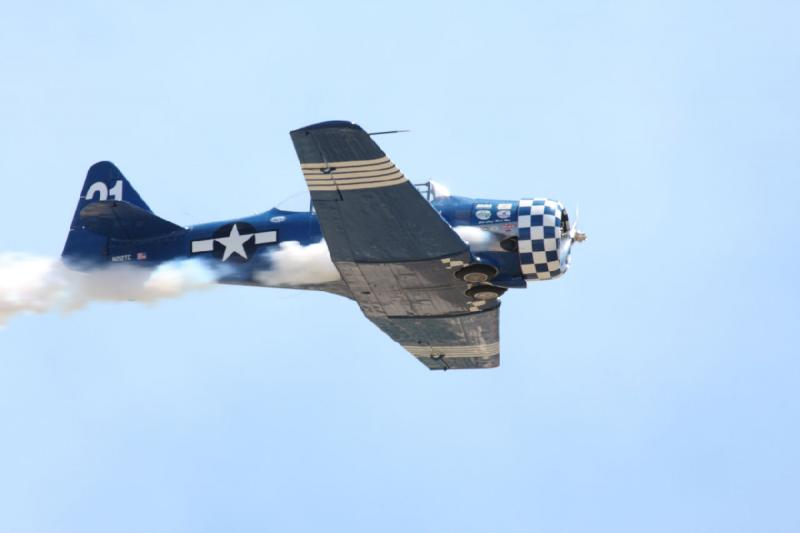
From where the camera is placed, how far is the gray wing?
2212 cm

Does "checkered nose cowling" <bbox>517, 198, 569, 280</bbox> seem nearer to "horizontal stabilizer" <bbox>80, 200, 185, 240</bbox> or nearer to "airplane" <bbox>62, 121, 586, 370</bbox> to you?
"airplane" <bbox>62, 121, 586, 370</bbox>

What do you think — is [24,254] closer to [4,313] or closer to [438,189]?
[4,313]

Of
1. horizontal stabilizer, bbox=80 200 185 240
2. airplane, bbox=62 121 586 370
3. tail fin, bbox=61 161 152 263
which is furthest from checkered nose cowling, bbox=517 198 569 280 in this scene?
tail fin, bbox=61 161 152 263

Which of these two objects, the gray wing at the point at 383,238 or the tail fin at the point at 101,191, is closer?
the gray wing at the point at 383,238

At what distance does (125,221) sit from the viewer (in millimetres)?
26516

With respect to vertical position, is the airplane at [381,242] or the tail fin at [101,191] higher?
the tail fin at [101,191]

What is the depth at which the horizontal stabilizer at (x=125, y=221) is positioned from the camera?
2630cm

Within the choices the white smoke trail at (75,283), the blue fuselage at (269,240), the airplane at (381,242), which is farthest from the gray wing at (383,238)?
the white smoke trail at (75,283)

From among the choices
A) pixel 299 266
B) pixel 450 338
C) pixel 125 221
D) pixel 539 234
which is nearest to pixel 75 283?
pixel 125 221

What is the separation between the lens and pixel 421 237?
915 inches

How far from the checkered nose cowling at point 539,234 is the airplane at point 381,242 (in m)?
0.02

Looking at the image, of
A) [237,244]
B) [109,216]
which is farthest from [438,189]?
[109,216]

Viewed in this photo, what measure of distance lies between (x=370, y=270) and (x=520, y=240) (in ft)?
7.74

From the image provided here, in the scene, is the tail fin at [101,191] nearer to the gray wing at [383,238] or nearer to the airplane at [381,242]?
the airplane at [381,242]
